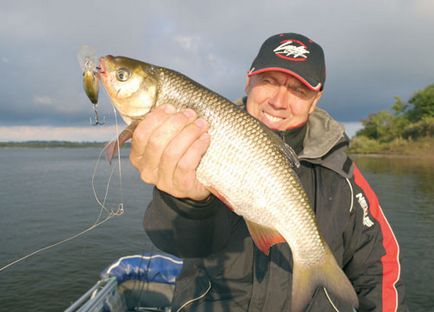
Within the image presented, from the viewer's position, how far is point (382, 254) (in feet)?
9.82

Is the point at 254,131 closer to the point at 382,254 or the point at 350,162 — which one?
the point at 350,162

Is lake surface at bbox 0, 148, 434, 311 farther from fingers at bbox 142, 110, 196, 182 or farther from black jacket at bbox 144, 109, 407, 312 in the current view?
fingers at bbox 142, 110, 196, 182

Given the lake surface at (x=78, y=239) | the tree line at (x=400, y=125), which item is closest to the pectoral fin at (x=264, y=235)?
the lake surface at (x=78, y=239)

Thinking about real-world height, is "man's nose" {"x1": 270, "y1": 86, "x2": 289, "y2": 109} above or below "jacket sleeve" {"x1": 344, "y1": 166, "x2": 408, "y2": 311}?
above

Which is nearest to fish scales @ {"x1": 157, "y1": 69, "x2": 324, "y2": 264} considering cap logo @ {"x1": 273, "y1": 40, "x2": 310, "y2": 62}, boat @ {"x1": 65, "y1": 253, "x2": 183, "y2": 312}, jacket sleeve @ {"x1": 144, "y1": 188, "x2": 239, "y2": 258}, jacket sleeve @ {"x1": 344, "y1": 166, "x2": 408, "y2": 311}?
jacket sleeve @ {"x1": 144, "y1": 188, "x2": 239, "y2": 258}

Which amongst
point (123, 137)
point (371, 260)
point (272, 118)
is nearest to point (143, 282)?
point (272, 118)

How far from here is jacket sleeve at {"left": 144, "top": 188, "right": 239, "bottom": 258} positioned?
230 cm

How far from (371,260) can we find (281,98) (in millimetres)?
1674

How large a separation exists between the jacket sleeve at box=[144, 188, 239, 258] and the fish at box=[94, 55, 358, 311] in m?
0.21

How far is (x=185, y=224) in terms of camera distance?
232 cm

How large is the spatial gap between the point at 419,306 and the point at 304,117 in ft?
24.1

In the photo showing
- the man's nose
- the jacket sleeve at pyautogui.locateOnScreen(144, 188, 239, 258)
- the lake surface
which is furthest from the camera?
the lake surface

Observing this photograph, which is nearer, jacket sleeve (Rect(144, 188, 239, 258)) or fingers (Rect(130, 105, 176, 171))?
fingers (Rect(130, 105, 176, 171))

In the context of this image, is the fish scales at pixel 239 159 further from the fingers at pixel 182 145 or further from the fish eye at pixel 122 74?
the fish eye at pixel 122 74
